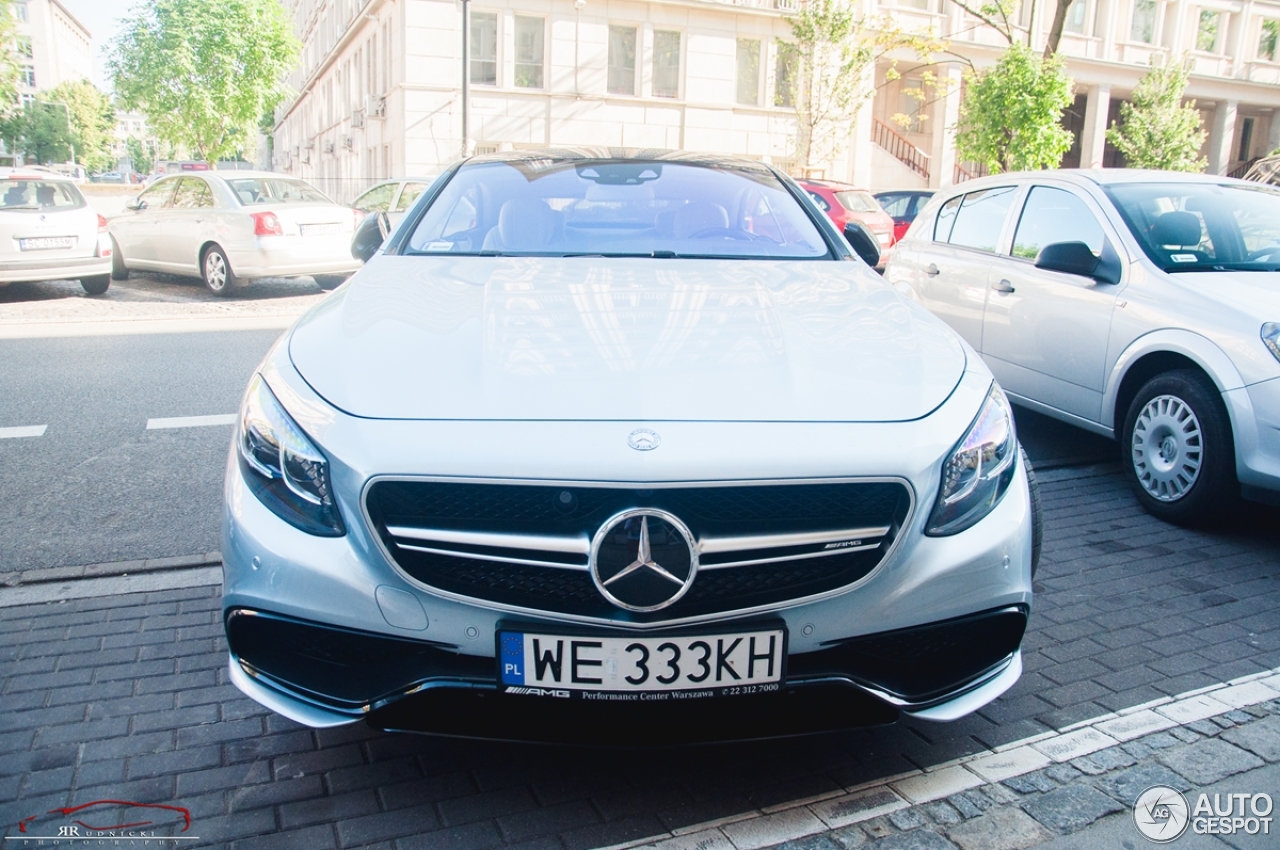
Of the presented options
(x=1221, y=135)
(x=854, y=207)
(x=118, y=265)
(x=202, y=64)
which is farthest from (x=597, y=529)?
(x=1221, y=135)

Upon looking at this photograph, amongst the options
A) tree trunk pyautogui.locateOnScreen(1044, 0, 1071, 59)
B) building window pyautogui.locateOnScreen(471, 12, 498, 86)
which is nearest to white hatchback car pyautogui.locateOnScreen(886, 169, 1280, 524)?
tree trunk pyautogui.locateOnScreen(1044, 0, 1071, 59)

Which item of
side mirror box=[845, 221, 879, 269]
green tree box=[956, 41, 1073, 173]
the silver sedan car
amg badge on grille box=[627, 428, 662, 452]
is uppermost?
green tree box=[956, 41, 1073, 173]

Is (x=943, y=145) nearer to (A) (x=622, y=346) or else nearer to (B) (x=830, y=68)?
(B) (x=830, y=68)

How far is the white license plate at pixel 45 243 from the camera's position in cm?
1216

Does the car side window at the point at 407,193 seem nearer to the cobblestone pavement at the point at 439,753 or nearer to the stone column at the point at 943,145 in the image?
the cobblestone pavement at the point at 439,753

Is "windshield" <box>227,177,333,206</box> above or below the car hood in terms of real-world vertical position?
above

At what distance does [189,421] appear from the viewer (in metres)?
6.39

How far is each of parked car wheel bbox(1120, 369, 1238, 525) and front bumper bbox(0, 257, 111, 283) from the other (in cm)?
1191

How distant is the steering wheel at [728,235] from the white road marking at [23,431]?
14.4ft

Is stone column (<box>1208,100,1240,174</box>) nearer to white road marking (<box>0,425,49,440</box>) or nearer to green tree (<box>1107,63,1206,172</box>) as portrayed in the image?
green tree (<box>1107,63,1206,172</box>)

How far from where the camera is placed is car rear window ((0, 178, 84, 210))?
12328 millimetres

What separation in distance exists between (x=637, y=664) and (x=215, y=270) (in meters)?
12.2

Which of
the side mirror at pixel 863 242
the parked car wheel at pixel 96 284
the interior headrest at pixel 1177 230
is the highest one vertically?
the interior headrest at pixel 1177 230

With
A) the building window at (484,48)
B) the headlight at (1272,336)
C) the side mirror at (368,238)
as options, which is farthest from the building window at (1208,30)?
the side mirror at (368,238)
